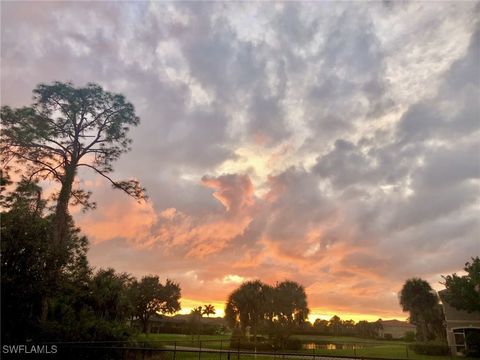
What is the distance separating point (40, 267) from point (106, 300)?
14.0m

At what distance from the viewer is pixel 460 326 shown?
42031mm

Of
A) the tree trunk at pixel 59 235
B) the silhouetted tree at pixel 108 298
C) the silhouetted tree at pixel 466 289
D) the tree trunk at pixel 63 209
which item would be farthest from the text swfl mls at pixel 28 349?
the silhouetted tree at pixel 466 289

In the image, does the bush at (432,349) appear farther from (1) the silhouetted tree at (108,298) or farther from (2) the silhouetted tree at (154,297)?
(2) the silhouetted tree at (154,297)

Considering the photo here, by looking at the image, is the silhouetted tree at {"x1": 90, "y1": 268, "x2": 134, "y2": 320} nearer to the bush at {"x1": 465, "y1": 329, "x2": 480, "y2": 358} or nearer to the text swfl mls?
the text swfl mls

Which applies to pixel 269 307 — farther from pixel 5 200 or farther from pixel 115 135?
pixel 5 200

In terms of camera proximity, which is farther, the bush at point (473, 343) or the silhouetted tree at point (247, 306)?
the silhouetted tree at point (247, 306)

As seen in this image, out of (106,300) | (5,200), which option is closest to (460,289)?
(106,300)

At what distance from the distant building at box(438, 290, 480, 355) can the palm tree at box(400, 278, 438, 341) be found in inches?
945

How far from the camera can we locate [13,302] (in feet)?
62.2

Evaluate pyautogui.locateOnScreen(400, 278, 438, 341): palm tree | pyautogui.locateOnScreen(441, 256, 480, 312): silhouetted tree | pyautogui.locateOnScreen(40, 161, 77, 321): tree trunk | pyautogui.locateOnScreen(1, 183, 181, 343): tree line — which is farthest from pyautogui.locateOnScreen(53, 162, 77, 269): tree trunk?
pyautogui.locateOnScreen(400, 278, 438, 341): palm tree

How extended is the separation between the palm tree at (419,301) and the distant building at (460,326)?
78.7 feet

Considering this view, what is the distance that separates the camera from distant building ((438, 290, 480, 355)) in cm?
4103

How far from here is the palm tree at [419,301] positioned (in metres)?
66.1

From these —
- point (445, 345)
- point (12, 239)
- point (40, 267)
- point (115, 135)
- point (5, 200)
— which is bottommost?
point (445, 345)
